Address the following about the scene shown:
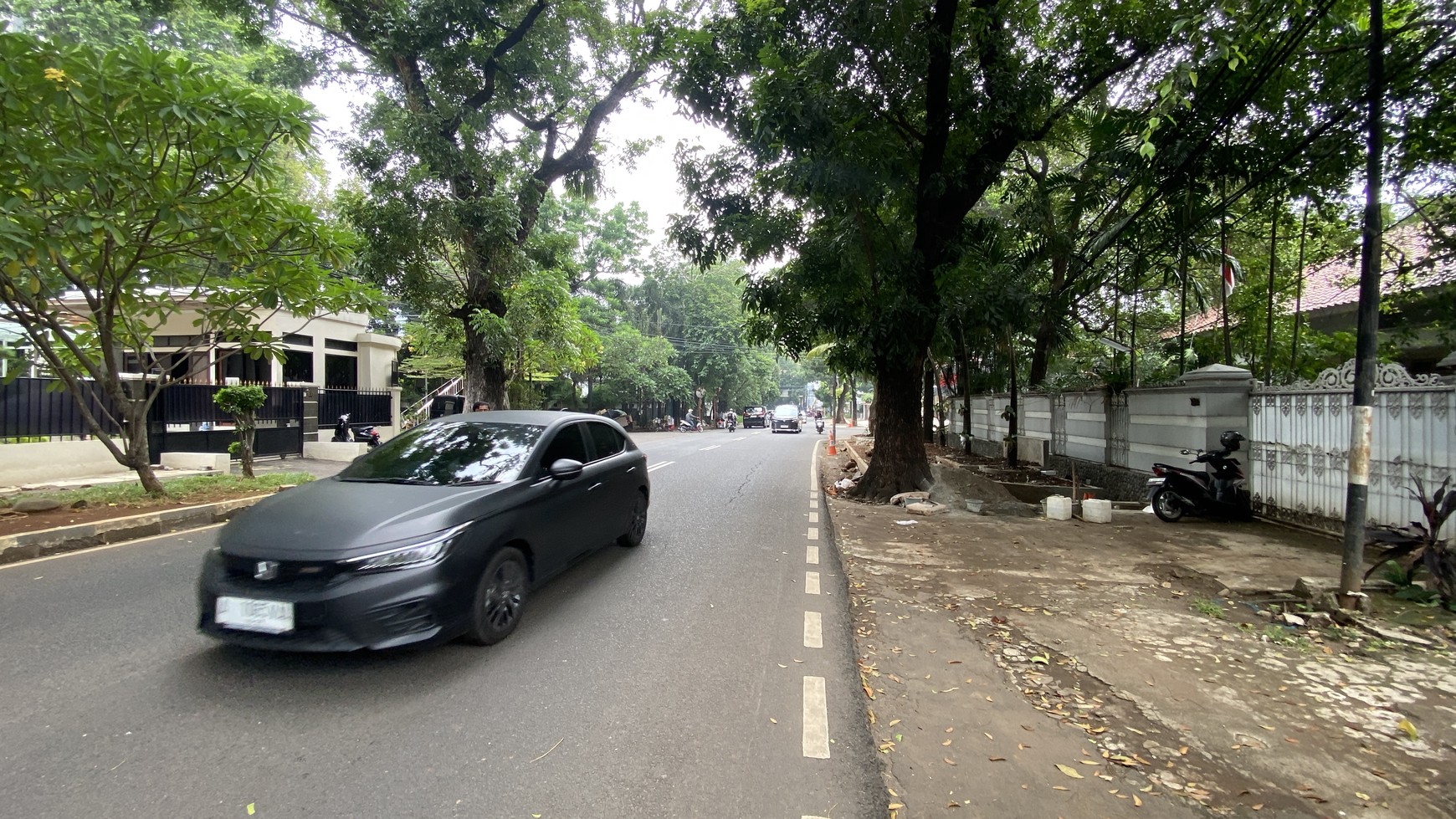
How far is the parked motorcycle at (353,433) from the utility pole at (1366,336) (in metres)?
17.1

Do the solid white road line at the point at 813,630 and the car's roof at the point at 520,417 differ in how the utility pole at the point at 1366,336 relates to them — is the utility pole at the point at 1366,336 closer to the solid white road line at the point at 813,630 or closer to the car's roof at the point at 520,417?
the solid white road line at the point at 813,630

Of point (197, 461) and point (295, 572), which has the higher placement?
point (295, 572)

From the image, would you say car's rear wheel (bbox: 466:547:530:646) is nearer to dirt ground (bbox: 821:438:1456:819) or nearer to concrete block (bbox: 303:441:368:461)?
dirt ground (bbox: 821:438:1456:819)

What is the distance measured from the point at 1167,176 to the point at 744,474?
8.67 metres

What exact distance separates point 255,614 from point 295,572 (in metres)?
0.29

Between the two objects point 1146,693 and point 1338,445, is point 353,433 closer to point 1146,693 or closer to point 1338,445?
point 1146,693

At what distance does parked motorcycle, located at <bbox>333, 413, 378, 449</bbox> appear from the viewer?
1677cm

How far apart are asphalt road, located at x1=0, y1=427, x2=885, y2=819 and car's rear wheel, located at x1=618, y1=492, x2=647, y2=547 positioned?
1.29 meters

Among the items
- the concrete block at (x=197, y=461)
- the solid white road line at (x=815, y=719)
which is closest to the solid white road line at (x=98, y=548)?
the concrete block at (x=197, y=461)

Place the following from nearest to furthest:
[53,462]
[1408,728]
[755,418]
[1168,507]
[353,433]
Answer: [1408,728] < [1168,507] < [53,462] < [353,433] < [755,418]

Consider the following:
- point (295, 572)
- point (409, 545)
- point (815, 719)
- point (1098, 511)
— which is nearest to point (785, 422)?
point (1098, 511)

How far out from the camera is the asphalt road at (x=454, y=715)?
8.60ft

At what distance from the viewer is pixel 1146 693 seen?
11.5 feet

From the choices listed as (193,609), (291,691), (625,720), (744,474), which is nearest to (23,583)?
(193,609)
